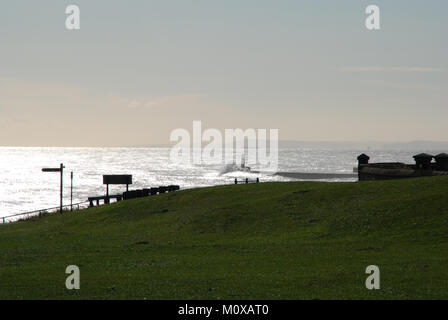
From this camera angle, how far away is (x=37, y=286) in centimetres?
1786

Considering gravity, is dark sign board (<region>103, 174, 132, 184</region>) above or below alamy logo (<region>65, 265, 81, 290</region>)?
above

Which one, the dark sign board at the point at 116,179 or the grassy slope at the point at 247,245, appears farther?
the dark sign board at the point at 116,179

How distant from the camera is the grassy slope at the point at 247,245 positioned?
1684 centimetres

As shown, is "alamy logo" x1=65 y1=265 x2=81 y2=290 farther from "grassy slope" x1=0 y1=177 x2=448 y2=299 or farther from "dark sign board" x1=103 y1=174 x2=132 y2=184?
"dark sign board" x1=103 y1=174 x2=132 y2=184

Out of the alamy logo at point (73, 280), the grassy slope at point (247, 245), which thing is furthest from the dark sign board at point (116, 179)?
the alamy logo at point (73, 280)

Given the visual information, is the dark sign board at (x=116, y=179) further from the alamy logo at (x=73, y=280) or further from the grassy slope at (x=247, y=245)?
the alamy logo at (x=73, y=280)

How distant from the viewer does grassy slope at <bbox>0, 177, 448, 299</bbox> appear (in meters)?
16.8

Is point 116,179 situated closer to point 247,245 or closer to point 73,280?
point 247,245

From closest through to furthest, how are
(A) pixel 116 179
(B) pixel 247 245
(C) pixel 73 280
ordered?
(C) pixel 73 280 < (B) pixel 247 245 < (A) pixel 116 179

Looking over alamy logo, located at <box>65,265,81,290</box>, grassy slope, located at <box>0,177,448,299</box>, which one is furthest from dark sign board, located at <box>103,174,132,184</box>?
alamy logo, located at <box>65,265,81,290</box>

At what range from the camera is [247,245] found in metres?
26.7

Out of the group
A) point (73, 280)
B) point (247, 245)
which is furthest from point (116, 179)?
point (73, 280)

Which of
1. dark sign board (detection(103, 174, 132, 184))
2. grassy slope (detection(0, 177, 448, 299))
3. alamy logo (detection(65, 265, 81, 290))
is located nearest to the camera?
grassy slope (detection(0, 177, 448, 299))
